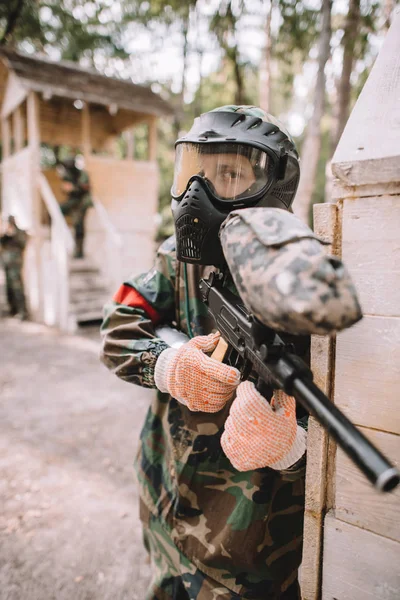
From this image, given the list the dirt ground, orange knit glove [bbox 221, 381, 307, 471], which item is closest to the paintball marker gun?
orange knit glove [bbox 221, 381, 307, 471]

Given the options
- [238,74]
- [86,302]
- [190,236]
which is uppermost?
[238,74]

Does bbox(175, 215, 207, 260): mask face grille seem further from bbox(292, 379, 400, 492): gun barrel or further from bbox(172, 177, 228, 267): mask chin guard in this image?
bbox(292, 379, 400, 492): gun barrel

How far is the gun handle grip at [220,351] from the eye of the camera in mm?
1300

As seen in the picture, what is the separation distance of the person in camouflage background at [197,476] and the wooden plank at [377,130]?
433mm

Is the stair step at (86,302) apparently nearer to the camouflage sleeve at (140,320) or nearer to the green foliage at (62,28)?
the camouflage sleeve at (140,320)

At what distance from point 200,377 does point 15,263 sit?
9.39 metres

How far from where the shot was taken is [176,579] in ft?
5.39

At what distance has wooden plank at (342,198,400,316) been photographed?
0.91m

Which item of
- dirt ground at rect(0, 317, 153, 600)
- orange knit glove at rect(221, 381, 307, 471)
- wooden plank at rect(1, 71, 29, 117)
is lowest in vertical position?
dirt ground at rect(0, 317, 153, 600)

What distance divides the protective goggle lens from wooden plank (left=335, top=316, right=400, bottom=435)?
2.00 feet

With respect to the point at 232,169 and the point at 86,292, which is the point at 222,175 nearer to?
the point at 232,169

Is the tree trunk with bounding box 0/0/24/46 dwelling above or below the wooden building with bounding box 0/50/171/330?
above

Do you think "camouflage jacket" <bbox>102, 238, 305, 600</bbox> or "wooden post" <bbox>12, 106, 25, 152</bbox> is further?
"wooden post" <bbox>12, 106, 25, 152</bbox>

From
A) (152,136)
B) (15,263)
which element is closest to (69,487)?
(15,263)
